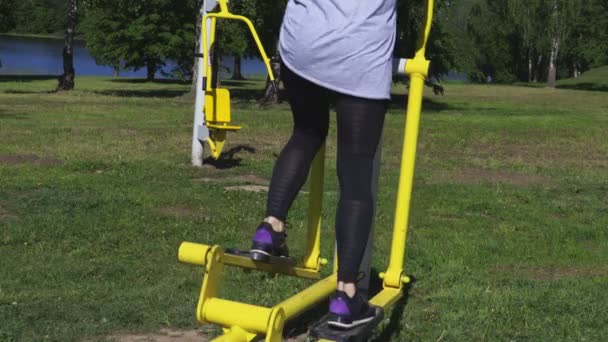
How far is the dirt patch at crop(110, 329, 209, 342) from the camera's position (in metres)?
4.10

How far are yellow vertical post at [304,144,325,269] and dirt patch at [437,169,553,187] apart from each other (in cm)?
670

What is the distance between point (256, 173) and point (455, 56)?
1997cm

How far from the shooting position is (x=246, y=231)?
22.9ft

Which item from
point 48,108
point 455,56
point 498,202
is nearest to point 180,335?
point 498,202

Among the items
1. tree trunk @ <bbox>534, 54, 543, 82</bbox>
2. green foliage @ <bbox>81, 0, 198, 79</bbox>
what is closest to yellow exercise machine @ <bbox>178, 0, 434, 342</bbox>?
green foliage @ <bbox>81, 0, 198, 79</bbox>

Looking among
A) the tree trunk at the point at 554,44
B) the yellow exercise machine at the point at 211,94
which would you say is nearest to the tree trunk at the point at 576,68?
the tree trunk at the point at 554,44

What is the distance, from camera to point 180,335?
4.19 metres

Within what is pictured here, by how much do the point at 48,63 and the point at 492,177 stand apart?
2377 inches

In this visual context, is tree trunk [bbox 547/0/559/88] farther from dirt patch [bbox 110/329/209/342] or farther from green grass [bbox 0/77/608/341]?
dirt patch [bbox 110/329/209/342]

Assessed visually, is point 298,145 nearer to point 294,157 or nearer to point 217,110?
point 294,157

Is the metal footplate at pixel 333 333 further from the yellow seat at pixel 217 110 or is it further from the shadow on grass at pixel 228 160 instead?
the shadow on grass at pixel 228 160

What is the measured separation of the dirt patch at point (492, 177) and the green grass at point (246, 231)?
0.03 metres

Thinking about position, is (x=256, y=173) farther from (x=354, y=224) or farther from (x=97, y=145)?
(x=354, y=224)

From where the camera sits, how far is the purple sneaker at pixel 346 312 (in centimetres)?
321
